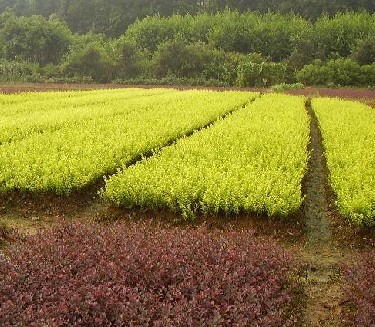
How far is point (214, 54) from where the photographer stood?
61.5 metres

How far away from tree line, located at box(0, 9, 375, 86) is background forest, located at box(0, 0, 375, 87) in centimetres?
13

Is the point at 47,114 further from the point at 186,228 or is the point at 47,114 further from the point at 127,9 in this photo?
the point at 127,9

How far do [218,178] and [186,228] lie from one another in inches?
67.7

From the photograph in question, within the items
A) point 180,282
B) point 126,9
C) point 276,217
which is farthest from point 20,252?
point 126,9

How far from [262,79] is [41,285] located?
4928 centimetres

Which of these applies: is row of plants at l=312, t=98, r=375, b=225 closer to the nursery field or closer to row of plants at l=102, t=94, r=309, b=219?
the nursery field

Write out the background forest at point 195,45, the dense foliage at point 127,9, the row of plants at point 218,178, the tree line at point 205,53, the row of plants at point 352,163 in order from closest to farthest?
the row of plants at point 352,163 < the row of plants at point 218,178 < the tree line at point 205,53 < the background forest at point 195,45 < the dense foliage at point 127,9

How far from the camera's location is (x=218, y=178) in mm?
8688

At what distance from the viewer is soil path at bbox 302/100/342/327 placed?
17.0 ft

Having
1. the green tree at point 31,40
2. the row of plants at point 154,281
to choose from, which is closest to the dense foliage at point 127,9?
the green tree at point 31,40

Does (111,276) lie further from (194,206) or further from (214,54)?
(214,54)

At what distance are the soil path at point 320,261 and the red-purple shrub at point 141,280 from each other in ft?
1.34

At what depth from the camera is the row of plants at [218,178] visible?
7770 millimetres

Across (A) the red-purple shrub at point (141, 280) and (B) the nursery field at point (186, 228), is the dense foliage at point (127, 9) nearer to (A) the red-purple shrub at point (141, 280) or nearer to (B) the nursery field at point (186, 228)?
(B) the nursery field at point (186, 228)
